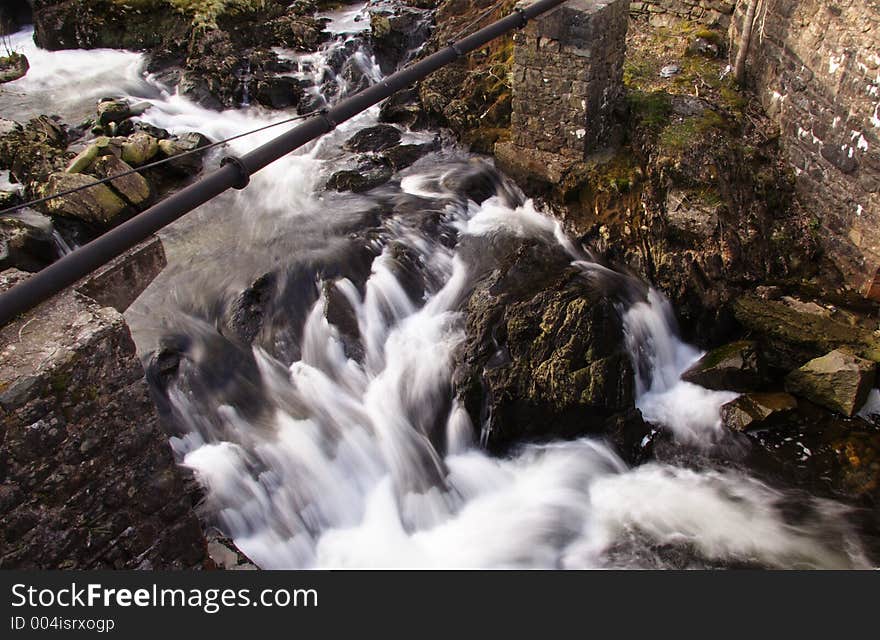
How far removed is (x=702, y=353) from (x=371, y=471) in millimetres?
4024

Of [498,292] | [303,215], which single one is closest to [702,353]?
[498,292]

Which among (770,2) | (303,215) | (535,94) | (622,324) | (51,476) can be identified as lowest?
(622,324)

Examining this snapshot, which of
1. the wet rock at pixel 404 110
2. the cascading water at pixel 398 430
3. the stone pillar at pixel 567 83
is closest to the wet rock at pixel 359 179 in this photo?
the cascading water at pixel 398 430

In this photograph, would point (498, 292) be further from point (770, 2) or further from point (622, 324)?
point (770, 2)

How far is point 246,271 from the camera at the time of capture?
8.12 meters

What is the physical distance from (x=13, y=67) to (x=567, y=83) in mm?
9272

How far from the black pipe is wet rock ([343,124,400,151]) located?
339cm

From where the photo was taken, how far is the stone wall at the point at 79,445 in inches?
137

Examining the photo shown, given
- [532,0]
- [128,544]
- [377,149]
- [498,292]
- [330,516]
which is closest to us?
[128,544]

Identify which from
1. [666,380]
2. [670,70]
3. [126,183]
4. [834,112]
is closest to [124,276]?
[126,183]

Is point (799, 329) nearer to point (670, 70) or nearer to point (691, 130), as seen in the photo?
point (691, 130)

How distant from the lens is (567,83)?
842 centimetres

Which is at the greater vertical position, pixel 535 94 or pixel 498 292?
pixel 535 94

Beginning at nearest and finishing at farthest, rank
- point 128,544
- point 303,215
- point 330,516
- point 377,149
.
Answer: point 128,544 < point 330,516 < point 303,215 < point 377,149
